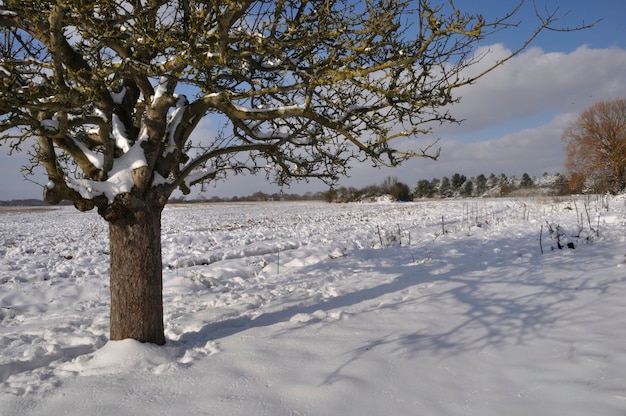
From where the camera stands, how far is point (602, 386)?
254cm

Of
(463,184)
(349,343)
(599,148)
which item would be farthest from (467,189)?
(349,343)

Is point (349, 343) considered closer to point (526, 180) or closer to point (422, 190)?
point (422, 190)

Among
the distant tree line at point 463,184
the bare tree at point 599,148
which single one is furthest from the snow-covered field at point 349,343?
the distant tree line at point 463,184

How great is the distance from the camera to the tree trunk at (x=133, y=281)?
11.8 ft

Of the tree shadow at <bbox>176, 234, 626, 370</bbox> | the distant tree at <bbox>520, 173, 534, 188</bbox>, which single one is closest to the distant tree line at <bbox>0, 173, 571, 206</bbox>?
the distant tree at <bbox>520, 173, 534, 188</bbox>

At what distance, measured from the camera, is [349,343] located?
11.2 feet

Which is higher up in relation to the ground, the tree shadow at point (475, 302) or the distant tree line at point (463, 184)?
the distant tree line at point (463, 184)

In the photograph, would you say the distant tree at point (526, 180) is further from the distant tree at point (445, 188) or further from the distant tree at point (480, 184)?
the distant tree at point (445, 188)

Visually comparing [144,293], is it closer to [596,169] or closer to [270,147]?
[270,147]

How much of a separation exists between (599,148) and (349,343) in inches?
1316

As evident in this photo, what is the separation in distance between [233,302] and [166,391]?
2528mm

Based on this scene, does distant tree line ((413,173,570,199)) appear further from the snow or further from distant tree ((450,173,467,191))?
the snow

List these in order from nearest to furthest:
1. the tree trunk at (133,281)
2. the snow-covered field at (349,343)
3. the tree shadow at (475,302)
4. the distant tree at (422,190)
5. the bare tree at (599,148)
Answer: the snow-covered field at (349,343) → the tree shadow at (475,302) → the tree trunk at (133,281) → the bare tree at (599,148) → the distant tree at (422,190)

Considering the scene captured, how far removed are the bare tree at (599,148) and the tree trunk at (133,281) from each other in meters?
30.9
